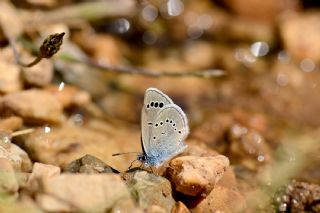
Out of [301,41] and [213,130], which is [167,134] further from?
[301,41]

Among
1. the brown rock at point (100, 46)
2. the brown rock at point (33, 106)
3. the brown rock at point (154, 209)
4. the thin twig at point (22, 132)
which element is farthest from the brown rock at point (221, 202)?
the brown rock at point (100, 46)

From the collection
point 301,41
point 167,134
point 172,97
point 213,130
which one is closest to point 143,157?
point 167,134

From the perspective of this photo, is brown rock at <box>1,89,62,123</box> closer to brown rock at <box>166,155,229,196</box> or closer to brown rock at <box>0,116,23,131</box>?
brown rock at <box>0,116,23,131</box>

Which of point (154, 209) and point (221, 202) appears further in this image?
point (221, 202)

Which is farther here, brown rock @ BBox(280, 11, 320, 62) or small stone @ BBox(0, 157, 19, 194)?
brown rock @ BBox(280, 11, 320, 62)

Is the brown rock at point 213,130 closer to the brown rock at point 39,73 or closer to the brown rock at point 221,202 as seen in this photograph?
the brown rock at point 221,202

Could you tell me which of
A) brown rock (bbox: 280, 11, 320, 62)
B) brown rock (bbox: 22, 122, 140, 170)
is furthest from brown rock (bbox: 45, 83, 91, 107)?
brown rock (bbox: 280, 11, 320, 62)
